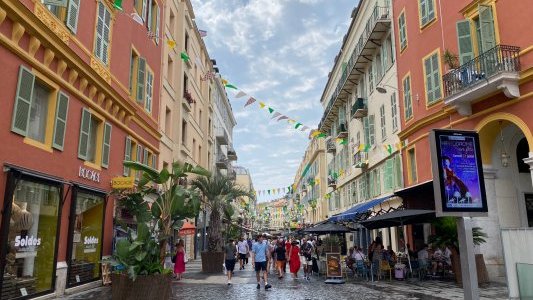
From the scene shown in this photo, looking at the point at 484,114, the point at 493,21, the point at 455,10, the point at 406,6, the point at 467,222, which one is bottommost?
the point at 467,222

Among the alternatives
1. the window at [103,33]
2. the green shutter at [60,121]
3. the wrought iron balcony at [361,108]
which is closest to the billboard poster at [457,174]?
the green shutter at [60,121]

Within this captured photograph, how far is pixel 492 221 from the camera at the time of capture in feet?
51.5

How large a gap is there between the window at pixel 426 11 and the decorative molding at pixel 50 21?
561 inches

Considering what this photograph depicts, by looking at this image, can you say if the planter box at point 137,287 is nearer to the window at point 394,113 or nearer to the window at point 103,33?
the window at point 103,33

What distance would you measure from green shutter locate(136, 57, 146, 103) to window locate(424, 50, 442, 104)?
40.5 feet

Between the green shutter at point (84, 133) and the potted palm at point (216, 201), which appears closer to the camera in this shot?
the green shutter at point (84, 133)

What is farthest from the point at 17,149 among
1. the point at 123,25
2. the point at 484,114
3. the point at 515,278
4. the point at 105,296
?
the point at 484,114

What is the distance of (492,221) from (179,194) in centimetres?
1129

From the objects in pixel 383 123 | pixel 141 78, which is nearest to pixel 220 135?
pixel 383 123

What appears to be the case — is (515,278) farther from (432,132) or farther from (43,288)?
(43,288)

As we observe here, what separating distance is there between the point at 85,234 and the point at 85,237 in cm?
10

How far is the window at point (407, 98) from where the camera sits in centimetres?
2052

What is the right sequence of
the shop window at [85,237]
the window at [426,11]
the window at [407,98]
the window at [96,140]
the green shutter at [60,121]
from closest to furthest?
the green shutter at [60,121], the shop window at [85,237], the window at [96,140], the window at [426,11], the window at [407,98]

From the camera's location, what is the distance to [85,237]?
46.8 feet
